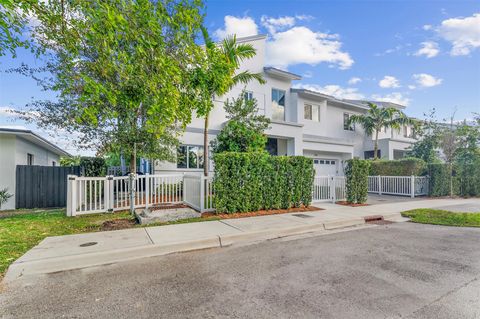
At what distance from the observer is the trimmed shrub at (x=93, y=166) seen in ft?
38.0

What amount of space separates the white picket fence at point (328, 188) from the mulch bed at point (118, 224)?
26.6 ft

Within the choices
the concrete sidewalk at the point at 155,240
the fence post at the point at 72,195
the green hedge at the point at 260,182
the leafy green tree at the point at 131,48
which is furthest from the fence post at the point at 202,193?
the fence post at the point at 72,195

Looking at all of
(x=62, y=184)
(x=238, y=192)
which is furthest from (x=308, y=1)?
(x=62, y=184)

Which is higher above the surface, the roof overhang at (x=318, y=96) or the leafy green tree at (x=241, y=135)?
the roof overhang at (x=318, y=96)

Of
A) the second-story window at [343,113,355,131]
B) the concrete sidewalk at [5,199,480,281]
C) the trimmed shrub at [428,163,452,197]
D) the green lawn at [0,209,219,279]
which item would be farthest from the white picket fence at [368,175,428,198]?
the green lawn at [0,209,219,279]

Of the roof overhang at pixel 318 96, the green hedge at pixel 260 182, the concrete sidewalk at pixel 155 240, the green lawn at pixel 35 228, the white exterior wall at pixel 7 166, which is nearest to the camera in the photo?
the concrete sidewalk at pixel 155 240

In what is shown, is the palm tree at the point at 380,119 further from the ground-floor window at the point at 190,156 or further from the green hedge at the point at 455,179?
the ground-floor window at the point at 190,156

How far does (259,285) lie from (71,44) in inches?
217

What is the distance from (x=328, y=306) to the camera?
2938 mm

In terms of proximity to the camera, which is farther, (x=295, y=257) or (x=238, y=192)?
(x=238, y=192)

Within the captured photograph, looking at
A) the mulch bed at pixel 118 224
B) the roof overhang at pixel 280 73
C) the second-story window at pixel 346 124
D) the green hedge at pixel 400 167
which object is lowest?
the mulch bed at pixel 118 224

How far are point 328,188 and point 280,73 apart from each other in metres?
10.1

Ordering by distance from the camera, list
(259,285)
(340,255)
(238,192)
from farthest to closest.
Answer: (238,192) → (340,255) → (259,285)

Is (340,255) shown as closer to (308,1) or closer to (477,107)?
(308,1)
